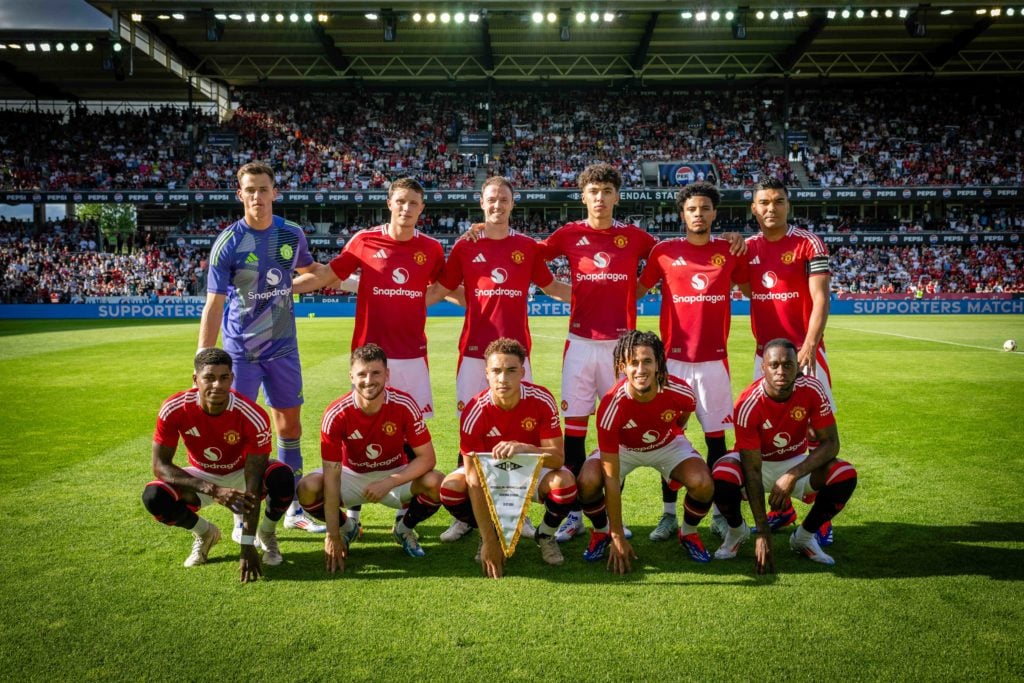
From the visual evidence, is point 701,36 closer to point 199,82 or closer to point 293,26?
point 293,26

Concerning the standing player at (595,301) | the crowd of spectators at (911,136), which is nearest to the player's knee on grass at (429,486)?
the standing player at (595,301)

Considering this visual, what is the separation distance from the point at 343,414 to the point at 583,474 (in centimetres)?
A: 152

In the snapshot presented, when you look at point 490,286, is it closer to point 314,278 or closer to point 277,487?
point 314,278

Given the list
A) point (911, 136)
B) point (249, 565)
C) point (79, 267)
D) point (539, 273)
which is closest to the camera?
point (249, 565)

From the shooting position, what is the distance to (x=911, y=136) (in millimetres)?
39250

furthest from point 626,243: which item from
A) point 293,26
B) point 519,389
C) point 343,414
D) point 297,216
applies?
point 297,216

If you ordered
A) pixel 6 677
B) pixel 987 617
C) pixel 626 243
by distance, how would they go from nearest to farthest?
pixel 6 677, pixel 987 617, pixel 626 243

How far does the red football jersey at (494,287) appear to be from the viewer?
5.02 m

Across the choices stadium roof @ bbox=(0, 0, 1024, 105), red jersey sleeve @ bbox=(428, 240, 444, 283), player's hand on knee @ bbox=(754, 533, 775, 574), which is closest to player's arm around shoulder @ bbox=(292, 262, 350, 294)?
red jersey sleeve @ bbox=(428, 240, 444, 283)

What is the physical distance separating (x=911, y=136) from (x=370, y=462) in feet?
143

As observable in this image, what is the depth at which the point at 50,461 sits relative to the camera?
6516mm

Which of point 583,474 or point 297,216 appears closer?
point 583,474

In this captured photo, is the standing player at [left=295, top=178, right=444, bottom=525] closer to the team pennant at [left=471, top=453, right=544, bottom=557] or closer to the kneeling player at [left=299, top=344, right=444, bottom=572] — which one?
the kneeling player at [left=299, top=344, right=444, bottom=572]

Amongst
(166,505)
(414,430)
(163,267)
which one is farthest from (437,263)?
(163,267)
